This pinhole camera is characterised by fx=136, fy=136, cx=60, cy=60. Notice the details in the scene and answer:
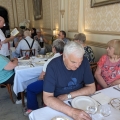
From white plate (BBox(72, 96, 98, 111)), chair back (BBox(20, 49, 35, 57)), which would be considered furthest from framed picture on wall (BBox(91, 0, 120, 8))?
white plate (BBox(72, 96, 98, 111))

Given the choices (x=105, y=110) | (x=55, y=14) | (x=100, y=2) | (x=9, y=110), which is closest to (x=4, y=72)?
(x=9, y=110)

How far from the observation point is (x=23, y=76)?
7.54ft

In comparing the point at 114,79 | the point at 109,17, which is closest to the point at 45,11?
the point at 109,17

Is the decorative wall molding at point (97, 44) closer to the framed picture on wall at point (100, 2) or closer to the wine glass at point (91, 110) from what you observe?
→ the framed picture on wall at point (100, 2)

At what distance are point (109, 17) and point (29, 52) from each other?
2108 millimetres

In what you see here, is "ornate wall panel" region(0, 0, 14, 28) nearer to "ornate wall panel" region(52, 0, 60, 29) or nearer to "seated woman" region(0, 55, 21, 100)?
"ornate wall panel" region(52, 0, 60, 29)

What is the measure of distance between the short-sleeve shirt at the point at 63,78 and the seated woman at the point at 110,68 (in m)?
0.61

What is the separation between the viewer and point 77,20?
3.69 m

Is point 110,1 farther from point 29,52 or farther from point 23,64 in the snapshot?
point 29,52

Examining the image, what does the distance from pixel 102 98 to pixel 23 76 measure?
1.48 meters

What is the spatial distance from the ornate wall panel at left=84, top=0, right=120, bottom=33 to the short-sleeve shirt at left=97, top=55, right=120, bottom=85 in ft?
A: 2.96

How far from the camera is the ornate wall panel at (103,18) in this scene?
8.28 ft

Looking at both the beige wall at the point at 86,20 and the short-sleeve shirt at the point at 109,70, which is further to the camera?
the beige wall at the point at 86,20

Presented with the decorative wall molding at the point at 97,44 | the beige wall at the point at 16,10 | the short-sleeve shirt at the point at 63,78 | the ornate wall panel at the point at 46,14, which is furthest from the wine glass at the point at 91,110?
the beige wall at the point at 16,10
